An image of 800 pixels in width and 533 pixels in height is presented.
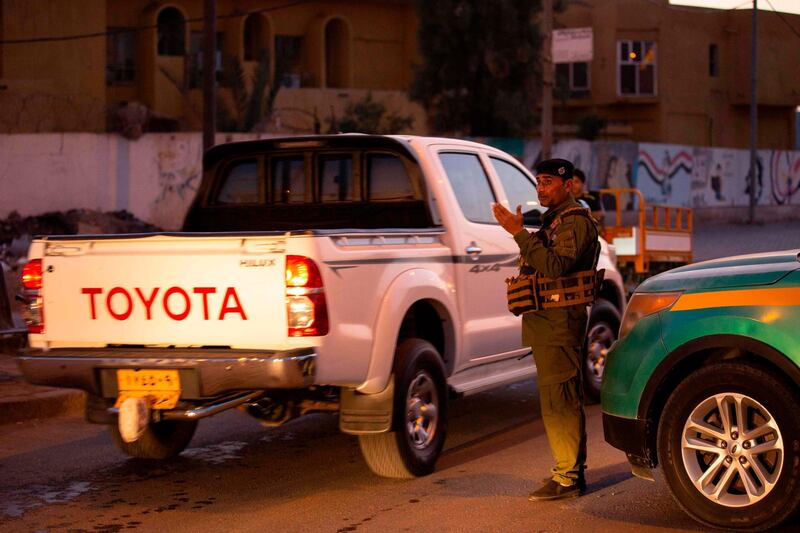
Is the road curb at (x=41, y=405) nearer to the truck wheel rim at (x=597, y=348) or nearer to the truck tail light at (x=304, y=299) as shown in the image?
the truck tail light at (x=304, y=299)

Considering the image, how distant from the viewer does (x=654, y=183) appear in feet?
129

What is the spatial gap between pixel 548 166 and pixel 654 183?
33535mm

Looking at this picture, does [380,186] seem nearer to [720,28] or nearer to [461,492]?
[461,492]

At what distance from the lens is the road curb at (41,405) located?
9.19m

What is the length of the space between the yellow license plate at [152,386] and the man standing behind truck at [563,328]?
6.23 ft

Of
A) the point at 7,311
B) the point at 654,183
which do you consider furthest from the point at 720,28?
the point at 7,311

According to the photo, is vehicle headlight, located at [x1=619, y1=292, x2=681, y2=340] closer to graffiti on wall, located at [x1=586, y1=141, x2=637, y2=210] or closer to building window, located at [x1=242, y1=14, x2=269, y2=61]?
graffiti on wall, located at [x1=586, y1=141, x2=637, y2=210]

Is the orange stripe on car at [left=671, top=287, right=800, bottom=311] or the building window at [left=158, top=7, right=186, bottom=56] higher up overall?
the building window at [left=158, top=7, right=186, bottom=56]

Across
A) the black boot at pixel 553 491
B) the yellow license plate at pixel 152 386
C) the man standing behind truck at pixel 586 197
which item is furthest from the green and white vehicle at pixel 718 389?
the man standing behind truck at pixel 586 197

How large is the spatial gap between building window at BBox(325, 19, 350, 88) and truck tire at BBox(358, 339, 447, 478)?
33.0m

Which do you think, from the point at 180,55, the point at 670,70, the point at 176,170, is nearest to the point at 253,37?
the point at 180,55

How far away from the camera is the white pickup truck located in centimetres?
632

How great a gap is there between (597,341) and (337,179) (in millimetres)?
2718

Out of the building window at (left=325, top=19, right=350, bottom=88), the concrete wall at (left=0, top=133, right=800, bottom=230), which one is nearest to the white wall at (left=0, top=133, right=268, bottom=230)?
the concrete wall at (left=0, top=133, right=800, bottom=230)
